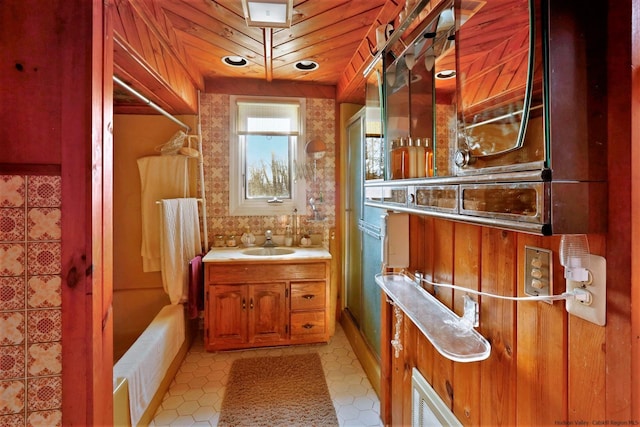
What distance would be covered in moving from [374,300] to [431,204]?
54.9 inches

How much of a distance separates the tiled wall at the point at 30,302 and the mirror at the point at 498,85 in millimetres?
1145

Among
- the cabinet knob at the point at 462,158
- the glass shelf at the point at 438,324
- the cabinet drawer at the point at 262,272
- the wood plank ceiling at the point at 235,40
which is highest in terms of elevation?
the wood plank ceiling at the point at 235,40

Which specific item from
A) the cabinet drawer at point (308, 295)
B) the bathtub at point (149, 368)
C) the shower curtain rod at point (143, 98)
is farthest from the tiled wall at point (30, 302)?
the cabinet drawer at point (308, 295)

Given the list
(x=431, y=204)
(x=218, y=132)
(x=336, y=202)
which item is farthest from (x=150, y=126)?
(x=431, y=204)

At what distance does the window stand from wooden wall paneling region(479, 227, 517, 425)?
84.8 inches

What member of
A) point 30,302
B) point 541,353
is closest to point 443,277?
point 541,353

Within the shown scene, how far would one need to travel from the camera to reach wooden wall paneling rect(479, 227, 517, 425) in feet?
2.69

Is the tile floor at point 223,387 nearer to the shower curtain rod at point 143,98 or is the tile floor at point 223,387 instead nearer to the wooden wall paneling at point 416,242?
the wooden wall paneling at point 416,242

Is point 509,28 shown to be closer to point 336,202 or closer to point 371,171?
point 371,171

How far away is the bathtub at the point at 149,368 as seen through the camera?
4.72ft

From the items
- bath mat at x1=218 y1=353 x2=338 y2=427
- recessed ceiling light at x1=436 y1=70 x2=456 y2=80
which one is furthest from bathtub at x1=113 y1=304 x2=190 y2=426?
recessed ceiling light at x1=436 y1=70 x2=456 y2=80

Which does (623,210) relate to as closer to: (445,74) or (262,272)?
(445,74)

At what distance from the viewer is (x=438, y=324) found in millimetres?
1013

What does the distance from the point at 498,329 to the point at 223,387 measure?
72.4 inches
